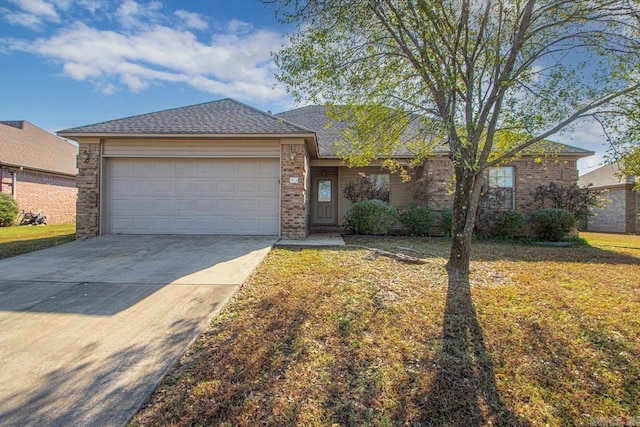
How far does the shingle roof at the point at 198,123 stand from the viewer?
862 centimetres

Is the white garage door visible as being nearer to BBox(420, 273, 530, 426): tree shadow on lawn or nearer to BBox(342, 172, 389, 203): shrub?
BBox(342, 172, 389, 203): shrub

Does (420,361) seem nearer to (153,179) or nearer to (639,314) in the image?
(639,314)

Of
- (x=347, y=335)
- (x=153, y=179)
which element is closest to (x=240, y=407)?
(x=347, y=335)

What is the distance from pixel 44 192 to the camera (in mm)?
16344

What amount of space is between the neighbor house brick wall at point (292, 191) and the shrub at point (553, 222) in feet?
26.1

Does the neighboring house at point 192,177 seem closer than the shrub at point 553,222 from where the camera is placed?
Yes

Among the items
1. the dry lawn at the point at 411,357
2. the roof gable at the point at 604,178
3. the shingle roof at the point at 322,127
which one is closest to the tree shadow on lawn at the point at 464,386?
the dry lawn at the point at 411,357

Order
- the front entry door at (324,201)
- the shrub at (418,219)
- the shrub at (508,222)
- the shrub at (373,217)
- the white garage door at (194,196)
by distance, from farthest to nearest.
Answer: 1. the front entry door at (324,201)
2. the shrub at (418,219)
3. the shrub at (508,222)
4. the shrub at (373,217)
5. the white garage door at (194,196)

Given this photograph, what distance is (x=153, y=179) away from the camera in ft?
29.8

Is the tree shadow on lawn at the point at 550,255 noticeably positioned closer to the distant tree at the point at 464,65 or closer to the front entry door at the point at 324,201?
the distant tree at the point at 464,65

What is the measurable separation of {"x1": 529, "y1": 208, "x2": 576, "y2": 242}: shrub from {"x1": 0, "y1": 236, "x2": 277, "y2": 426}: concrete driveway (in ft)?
31.5

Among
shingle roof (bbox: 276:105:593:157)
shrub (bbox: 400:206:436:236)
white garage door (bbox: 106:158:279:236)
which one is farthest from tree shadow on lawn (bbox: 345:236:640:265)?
shingle roof (bbox: 276:105:593:157)

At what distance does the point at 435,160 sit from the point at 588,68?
6.52 m

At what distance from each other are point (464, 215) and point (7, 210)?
18178 millimetres
